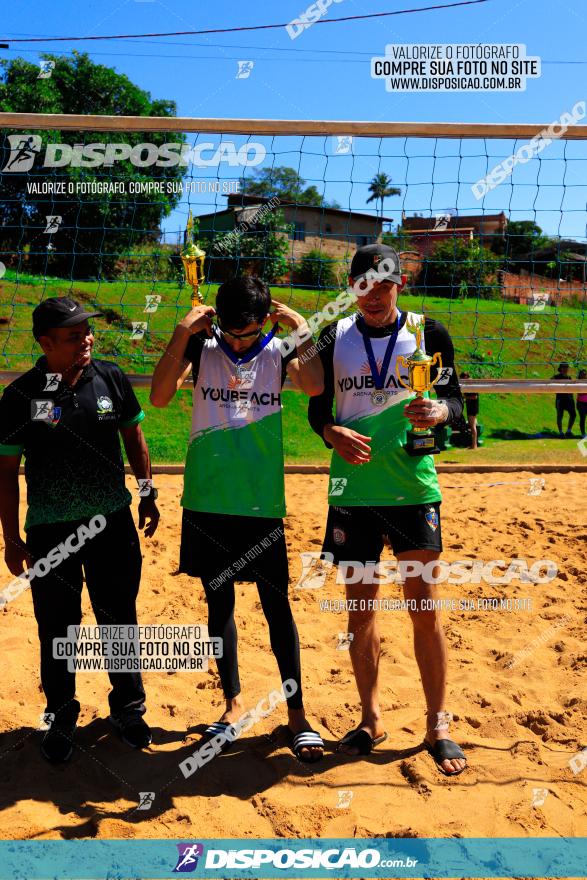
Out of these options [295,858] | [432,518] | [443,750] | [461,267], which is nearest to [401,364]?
[432,518]

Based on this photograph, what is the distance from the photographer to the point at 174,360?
3.19m

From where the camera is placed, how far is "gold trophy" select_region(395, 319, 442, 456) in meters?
2.96

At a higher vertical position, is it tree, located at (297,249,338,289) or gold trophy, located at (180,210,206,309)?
tree, located at (297,249,338,289)

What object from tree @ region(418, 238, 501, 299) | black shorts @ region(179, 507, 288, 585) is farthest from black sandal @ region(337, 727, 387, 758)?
tree @ region(418, 238, 501, 299)

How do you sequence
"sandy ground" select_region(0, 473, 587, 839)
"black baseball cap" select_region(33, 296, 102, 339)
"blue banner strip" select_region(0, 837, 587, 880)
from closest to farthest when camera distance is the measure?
"blue banner strip" select_region(0, 837, 587, 880) → "sandy ground" select_region(0, 473, 587, 839) → "black baseball cap" select_region(33, 296, 102, 339)

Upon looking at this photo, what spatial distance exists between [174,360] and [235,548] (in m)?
0.84

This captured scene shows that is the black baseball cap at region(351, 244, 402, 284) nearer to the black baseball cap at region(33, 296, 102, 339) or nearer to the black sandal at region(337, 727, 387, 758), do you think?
the black baseball cap at region(33, 296, 102, 339)

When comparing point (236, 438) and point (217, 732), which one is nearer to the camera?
point (236, 438)

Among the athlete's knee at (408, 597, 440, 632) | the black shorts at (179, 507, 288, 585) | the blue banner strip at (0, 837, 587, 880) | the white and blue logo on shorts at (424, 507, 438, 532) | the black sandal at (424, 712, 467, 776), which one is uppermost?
the white and blue logo on shorts at (424, 507, 438, 532)

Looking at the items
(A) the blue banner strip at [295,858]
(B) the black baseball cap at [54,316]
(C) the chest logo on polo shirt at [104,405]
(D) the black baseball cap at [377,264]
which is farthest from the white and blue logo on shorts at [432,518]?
(B) the black baseball cap at [54,316]

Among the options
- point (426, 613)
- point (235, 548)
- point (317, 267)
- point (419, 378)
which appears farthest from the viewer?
point (317, 267)

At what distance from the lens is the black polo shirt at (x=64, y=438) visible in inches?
122

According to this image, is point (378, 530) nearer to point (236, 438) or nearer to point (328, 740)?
point (236, 438)

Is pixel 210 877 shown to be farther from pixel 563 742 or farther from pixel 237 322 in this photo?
pixel 237 322
